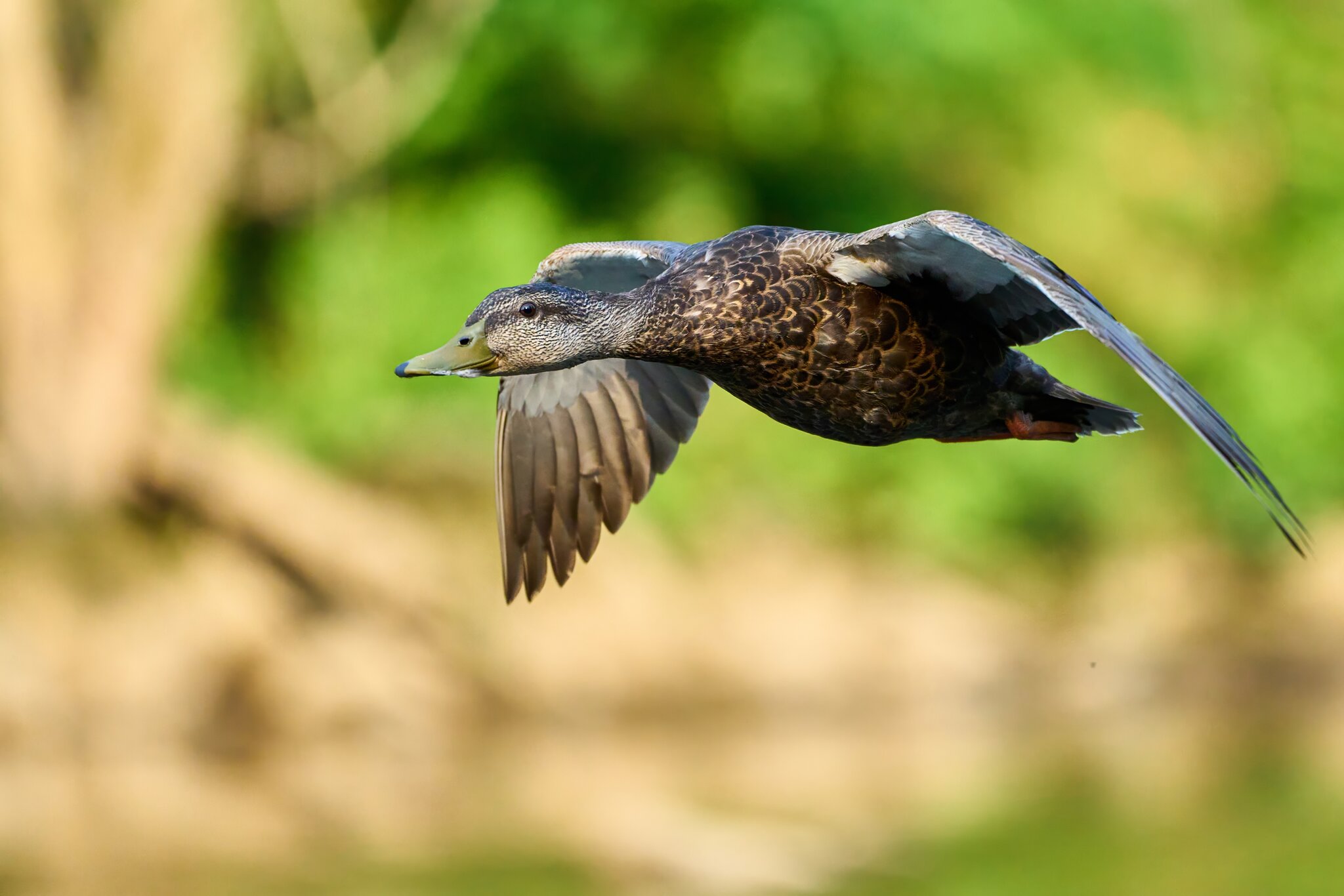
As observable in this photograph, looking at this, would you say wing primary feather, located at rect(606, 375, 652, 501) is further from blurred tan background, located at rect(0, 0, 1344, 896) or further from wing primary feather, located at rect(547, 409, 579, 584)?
blurred tan background, located at rect(0, 0, 1344, 896)

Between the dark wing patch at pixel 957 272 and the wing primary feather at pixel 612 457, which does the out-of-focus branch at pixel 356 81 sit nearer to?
the wing primary feather at pixel 612 457

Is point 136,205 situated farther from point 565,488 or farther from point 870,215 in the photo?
point 565,488

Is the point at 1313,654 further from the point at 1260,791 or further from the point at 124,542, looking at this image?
the point at 124,542

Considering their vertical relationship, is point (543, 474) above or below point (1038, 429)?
below

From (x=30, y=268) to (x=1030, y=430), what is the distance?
973 cm

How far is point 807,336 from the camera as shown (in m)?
3.88

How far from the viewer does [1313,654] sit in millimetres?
15414

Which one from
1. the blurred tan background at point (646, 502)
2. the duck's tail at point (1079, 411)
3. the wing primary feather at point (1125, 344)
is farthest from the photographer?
the blurred tan background at point (646, 502)

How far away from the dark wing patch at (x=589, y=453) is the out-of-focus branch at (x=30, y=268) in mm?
8420

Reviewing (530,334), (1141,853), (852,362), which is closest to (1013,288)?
(852,362)

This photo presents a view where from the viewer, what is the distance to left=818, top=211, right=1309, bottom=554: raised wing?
340 cm

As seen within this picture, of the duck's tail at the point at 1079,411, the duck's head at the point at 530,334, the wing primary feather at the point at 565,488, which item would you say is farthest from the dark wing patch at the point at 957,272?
the wing primary feather at the point at 565,488

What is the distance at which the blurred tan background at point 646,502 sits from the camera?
39.3 ft

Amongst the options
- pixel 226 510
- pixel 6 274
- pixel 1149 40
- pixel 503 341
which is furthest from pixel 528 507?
pixel 1149 40
